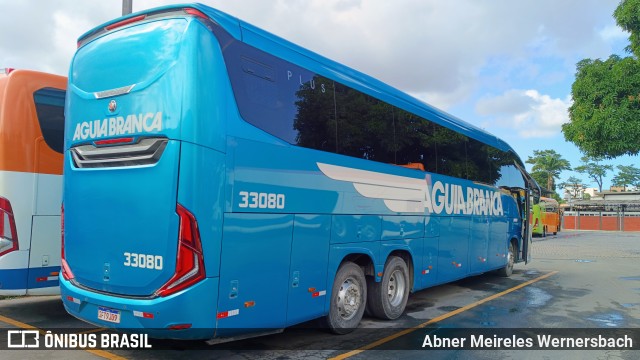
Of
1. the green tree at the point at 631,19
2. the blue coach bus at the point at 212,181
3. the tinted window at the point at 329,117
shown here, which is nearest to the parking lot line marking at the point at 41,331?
the blue coach bus at the point at 212,181

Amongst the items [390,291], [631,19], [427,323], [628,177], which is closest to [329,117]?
[390,291]

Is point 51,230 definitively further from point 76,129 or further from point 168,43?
point 168,43

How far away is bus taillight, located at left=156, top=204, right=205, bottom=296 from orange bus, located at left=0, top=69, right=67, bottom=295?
3312 mm

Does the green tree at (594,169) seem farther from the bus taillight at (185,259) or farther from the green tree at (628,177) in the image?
the bus taillight at (185,259)

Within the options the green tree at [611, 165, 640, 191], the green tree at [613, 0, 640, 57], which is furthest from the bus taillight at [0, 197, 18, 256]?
the green tree at [611, 165, 640, 191]

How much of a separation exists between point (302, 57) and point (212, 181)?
7.30ft

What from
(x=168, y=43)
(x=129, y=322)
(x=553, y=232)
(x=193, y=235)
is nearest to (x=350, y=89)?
(x=168, y=43)

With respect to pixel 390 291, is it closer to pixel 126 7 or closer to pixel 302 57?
pixel 302 57

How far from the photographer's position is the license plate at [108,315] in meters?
4.51

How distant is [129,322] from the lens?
14.5ft

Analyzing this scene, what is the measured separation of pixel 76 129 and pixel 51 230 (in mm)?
2304

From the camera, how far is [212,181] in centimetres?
441

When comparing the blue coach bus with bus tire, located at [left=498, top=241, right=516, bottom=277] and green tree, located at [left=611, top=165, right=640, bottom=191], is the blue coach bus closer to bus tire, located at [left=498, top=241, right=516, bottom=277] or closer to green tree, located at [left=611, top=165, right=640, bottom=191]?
bus tire, located at [left=498, top=241, right=516, bottom=277]

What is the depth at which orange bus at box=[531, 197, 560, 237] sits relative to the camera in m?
33.7
